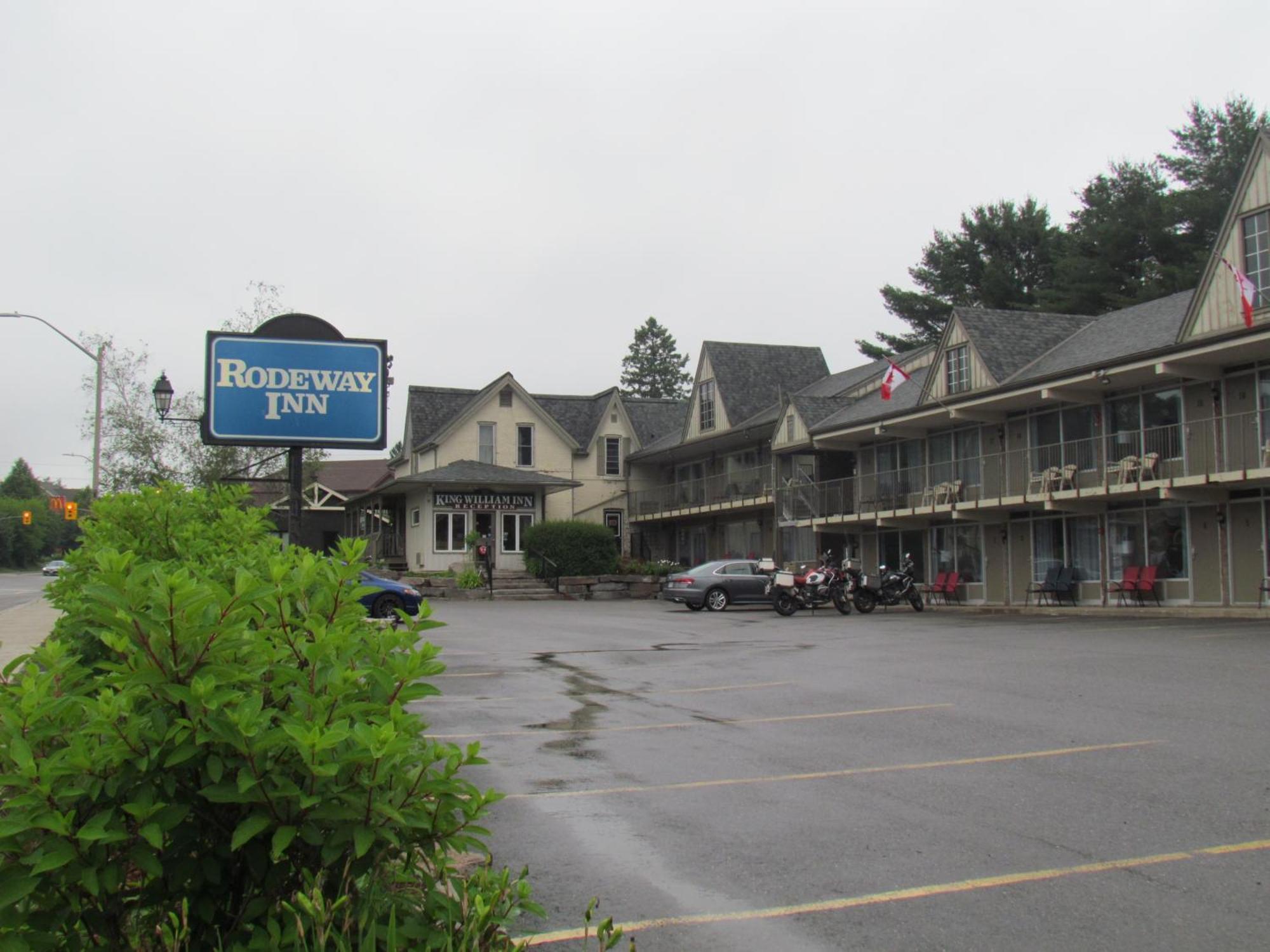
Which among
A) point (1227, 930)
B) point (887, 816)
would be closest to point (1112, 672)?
point (887, 816)

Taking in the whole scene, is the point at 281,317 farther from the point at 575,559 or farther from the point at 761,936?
the point at 575,559

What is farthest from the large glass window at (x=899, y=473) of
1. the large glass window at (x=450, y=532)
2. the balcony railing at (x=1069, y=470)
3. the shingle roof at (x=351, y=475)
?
the shingle roof at (x=351, y=475)

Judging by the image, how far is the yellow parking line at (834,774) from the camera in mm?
7621

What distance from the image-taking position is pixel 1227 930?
4.69 m

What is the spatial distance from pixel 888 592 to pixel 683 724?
66.8 ft

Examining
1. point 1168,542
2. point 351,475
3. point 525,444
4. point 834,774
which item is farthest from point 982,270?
point 834,774

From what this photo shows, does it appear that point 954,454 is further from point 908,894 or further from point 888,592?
point 908,894

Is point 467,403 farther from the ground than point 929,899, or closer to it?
farther from the ground

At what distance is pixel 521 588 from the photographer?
42.0 meters

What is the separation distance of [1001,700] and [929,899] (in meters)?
6.83

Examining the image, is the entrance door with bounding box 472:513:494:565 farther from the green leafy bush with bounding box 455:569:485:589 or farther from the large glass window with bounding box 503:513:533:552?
the green leafy bush with bounding box 455:569:485:589

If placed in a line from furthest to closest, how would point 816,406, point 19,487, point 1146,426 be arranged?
point 19,487 < point 816,406 < point 1146,426

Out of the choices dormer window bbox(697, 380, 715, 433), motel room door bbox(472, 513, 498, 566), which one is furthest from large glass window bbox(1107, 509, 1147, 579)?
motel room door bbox(472, 513, 498, 566)

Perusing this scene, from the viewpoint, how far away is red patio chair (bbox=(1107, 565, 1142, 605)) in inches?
1032
